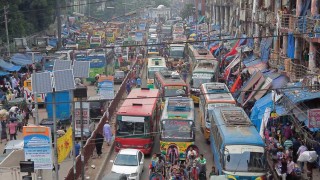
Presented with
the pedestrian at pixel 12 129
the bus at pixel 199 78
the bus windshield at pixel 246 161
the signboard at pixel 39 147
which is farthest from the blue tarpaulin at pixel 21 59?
the bus windshield at pixel 246 161

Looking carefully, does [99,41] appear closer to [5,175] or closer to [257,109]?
[257,109]

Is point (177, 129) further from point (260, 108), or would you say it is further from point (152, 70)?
point (152, 70)

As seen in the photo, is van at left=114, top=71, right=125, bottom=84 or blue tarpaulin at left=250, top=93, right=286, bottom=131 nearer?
blue tarpaulin at left=250, top=93, right=286, bottom=131

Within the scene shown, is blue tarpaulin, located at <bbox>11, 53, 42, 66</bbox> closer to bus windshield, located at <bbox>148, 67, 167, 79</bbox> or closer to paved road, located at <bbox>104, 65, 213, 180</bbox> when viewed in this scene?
bus windshield, located at <bbox>148, 67, 167, 79</bbox>

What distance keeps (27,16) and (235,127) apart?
5011 centimetres

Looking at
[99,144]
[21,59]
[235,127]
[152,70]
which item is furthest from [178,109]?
[21,59]

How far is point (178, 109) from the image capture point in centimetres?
2288

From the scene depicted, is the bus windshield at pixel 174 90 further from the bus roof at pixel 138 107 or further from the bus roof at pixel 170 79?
the bus roof at pixel 138 107

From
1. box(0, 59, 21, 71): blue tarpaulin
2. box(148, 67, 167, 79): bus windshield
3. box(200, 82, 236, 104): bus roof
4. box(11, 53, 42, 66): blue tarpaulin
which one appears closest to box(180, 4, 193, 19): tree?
box(11, 53, 42, 66): blue tarpaulin

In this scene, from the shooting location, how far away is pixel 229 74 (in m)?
40.0

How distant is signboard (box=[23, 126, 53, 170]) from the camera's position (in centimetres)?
1435

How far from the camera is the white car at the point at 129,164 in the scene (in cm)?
1897

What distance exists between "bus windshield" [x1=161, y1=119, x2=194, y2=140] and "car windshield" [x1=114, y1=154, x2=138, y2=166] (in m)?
1.87

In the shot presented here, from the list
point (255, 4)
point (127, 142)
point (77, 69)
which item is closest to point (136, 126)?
point (127, 142)
